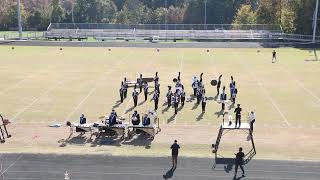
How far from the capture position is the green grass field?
21859mm

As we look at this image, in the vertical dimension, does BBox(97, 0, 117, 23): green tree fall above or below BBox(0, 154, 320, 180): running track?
above

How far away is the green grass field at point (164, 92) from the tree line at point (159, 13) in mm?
26833

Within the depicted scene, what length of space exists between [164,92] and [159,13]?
7617cm

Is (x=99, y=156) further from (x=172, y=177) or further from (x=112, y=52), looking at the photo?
(x=112, y=52)

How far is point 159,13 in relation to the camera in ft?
352

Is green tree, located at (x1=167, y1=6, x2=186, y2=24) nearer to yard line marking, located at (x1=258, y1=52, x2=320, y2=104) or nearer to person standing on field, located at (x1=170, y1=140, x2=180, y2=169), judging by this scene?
yard line marking, located at (x1=258, y1=52, x2=320, y2=104)

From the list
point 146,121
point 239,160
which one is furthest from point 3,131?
point 239,160

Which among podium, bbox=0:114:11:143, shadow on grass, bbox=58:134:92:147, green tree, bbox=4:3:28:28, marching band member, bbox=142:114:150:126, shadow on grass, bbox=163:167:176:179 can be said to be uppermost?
green tree, bbox=4:3:28:28

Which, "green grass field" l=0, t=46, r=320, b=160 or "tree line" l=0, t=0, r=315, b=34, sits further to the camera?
"tree line" l=0, t=0, r=315, b=34

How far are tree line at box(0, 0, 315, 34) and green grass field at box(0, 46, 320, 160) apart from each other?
2683cm

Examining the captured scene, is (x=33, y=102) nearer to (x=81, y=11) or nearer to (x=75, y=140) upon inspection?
(x=75, y=140)

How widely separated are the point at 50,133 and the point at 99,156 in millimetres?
4484

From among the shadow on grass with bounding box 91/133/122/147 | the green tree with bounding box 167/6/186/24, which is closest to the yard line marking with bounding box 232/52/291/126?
the shadow on grass with bounding box 91/133/122/147

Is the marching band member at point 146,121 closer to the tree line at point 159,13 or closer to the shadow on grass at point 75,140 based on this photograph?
the shadow on grass at point 75,140
